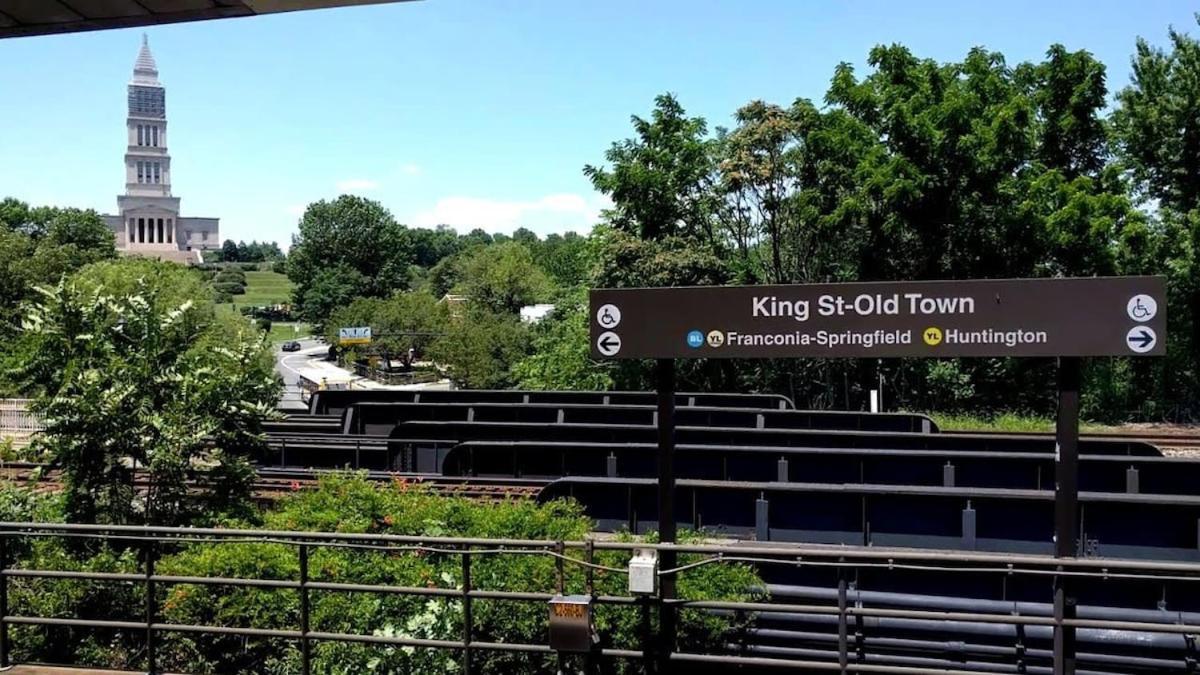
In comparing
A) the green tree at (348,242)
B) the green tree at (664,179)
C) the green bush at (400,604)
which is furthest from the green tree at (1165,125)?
the green tree at (348,242)

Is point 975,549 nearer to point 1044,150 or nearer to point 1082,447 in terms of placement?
point 1082,447

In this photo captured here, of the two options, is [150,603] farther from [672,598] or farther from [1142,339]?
[1142,339]

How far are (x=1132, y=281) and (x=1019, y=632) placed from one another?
2629mm

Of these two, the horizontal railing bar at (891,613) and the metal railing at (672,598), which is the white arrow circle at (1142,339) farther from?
the horizontal railing bar at (891,613)

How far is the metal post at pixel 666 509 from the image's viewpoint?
17.1ft

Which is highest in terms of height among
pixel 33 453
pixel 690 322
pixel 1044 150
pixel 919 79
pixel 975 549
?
pixel 919 79

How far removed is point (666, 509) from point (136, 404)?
641cm

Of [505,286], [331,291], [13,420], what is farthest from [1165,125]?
[331,291]

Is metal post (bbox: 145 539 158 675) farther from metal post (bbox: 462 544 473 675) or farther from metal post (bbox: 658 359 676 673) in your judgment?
metal post (bbox: 658 359 676 673)

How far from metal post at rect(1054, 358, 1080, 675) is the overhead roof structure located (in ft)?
13.7

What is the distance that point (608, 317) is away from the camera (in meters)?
5.28

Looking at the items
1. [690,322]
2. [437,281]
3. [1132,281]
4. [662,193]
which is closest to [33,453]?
[690,322]

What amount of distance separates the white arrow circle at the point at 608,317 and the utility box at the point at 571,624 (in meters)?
1.47

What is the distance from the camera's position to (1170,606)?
773cm
